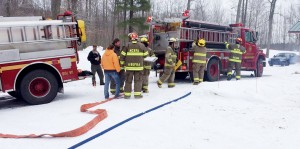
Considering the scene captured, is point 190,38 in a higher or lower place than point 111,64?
higher

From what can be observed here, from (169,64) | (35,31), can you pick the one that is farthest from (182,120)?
(35,31)

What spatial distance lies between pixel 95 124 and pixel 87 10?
33713 millimetres

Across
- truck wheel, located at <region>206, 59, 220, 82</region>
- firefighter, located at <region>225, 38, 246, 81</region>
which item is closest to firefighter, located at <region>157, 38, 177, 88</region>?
truck wheel, located at <region>206, 59, 220, 82</region>

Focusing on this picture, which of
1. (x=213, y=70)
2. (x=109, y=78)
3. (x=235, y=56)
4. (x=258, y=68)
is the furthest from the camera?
(x=258, y=68)

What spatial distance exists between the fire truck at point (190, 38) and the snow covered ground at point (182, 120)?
Answer: 8.28ft

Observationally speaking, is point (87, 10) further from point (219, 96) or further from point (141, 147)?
point (141, 147)

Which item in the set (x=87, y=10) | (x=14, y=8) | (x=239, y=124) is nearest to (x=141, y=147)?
A: (x=239, y=124)

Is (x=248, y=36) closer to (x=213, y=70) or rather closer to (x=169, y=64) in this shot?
(x=213, y=70)

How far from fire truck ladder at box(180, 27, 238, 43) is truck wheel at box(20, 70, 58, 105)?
5.16 meters

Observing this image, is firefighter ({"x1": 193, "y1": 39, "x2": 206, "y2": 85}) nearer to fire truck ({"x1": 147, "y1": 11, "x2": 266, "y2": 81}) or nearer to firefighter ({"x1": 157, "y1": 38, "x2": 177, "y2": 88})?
fire truck ({"x1": 147, "y1": 11, "x2": 266, "y2": 81})

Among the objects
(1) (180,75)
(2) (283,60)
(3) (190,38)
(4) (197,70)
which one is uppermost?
(3) (190,38)

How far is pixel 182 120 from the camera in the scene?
6.28m

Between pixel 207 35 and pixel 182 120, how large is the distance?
23.5ft

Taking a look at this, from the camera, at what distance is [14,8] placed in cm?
2727
